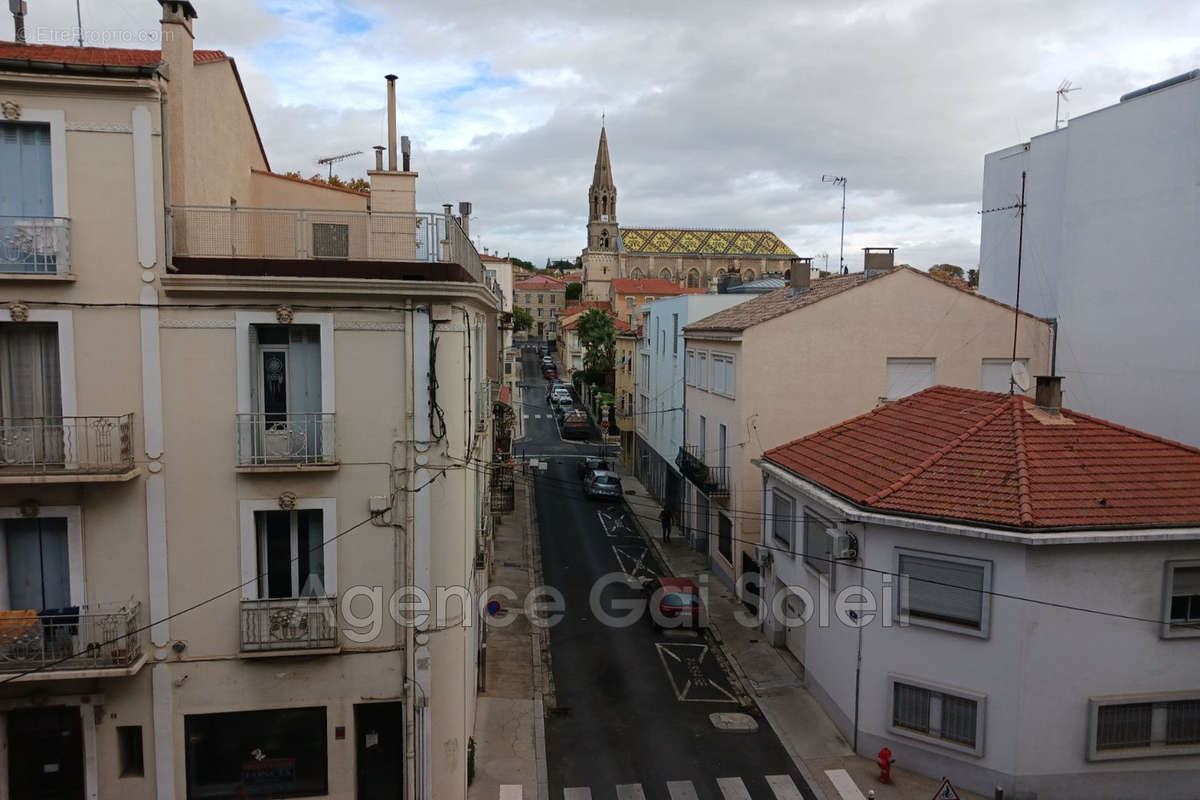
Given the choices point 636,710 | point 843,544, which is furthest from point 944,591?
point 636,710

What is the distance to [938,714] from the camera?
584 inches

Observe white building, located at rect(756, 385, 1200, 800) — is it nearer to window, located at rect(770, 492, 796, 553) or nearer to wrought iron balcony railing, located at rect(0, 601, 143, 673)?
window, located at rect(770, 492, 796, 553)

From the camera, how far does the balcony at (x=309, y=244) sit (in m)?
11.3

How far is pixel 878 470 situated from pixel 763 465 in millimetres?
4727

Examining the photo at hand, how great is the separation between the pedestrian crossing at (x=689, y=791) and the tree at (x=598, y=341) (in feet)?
160

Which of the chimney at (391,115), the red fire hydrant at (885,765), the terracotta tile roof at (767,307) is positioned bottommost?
the red fire hydrant at (885,765)

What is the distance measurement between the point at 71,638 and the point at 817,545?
554 inches

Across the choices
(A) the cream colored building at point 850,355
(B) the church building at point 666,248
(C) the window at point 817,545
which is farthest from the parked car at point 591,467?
(B) the church building at point 666,248

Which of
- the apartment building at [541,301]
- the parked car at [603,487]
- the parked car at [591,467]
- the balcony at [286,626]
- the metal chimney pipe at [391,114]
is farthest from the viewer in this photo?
the apartment building at [541,301]

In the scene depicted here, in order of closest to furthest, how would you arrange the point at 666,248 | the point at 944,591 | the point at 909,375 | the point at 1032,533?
1. the point at 1032,533
2. the point at 944,591
3. the point at 909,375
4. the point at 666,248

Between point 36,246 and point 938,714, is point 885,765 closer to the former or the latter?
point 938,714

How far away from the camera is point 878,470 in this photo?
1698 cm

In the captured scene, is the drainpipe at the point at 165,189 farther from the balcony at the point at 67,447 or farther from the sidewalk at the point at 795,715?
the sidewalk at the point at 795,715

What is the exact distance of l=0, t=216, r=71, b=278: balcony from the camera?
35.4ft
